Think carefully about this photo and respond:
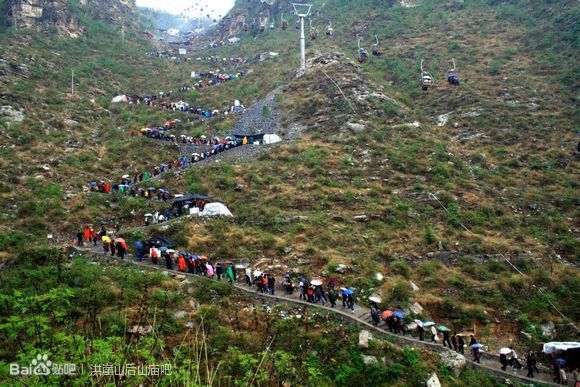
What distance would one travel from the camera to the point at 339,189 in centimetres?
2892

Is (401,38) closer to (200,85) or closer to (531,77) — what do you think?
(531,77)

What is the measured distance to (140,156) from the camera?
119 ft

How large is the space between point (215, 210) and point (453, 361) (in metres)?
15.5

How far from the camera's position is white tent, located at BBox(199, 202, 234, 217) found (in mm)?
24750

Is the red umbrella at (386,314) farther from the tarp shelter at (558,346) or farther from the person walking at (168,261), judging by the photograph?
the person walking at (168,261)

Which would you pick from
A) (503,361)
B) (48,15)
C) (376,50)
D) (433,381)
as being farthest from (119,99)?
(503,361)

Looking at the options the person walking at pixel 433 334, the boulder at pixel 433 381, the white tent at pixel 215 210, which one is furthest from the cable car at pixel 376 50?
the boulder at pixel 433 381

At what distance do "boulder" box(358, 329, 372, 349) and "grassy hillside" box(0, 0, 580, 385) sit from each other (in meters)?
0.35

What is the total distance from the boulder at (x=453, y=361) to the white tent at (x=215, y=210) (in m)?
14.7

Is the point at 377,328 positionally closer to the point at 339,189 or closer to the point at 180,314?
the point at 180,314

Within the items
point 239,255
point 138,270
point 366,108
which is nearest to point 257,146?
point 366,108

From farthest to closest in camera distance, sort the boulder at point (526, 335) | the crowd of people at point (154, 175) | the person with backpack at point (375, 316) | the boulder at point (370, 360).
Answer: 1. the crowd of people at point (154, 175)
2. the boulder at point (526, 335)
3. the person with backpack at point (375, 316)
4. the boulder at point (370, 360)

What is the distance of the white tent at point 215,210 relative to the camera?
24.8 metres

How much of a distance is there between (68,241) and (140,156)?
1584cm
